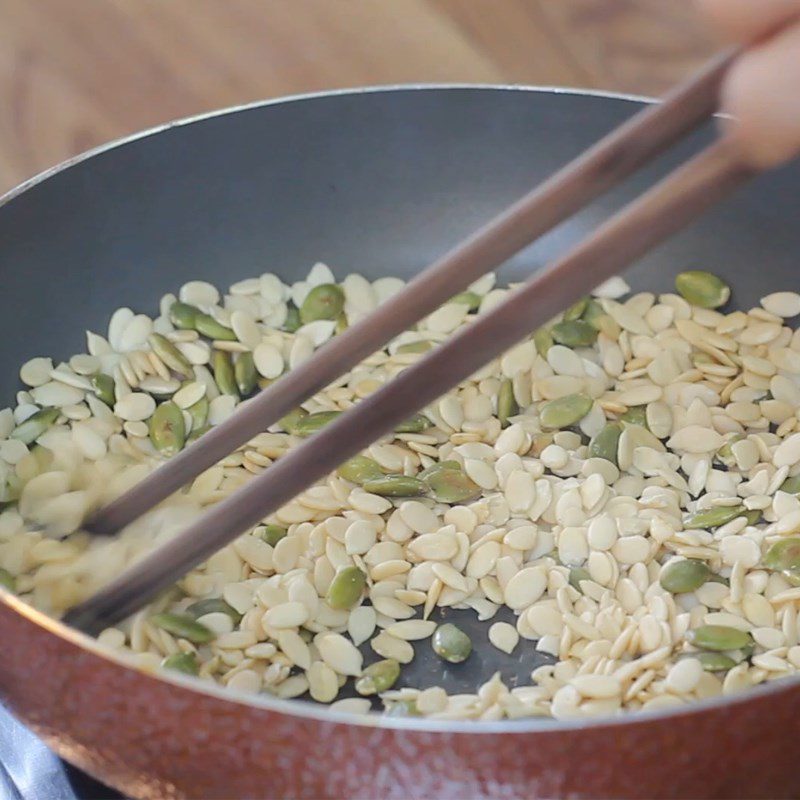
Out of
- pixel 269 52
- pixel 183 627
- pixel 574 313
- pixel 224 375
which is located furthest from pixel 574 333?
pixel 269 52

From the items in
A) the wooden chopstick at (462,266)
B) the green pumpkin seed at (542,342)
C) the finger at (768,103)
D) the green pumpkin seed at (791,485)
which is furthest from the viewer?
the green pumpkin seed at (542,342)

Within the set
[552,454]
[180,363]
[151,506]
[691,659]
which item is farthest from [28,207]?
[691,659]

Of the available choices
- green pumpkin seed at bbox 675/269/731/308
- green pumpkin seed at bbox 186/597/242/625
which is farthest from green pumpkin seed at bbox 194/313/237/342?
green pumpkin seed at bbox 675/269/731/308

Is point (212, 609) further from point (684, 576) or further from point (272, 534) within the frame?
point (684, 576)

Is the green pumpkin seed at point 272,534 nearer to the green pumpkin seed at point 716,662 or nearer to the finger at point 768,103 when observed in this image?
the green pumpkin seed at point 716,662

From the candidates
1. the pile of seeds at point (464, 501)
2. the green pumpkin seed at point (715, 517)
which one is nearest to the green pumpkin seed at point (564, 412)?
the pile of seeds at point (464, 501)

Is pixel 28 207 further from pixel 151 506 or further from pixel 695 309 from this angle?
pixel 695 309

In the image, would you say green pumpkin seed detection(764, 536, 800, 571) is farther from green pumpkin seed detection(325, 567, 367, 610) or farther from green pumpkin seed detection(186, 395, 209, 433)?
green pumpkin seed detection(186, 395, 209, 433)
